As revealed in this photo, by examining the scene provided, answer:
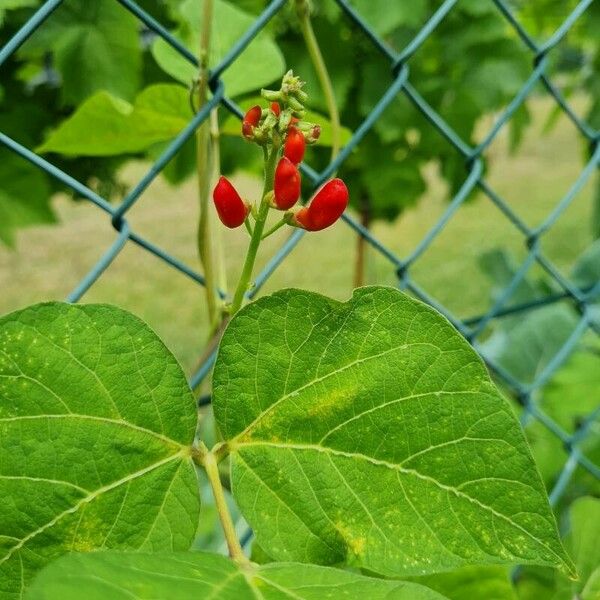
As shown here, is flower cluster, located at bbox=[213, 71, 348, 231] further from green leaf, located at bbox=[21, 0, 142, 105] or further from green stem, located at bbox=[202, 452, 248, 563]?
green leaf, located at bbox=[21, 0, 142, 105]

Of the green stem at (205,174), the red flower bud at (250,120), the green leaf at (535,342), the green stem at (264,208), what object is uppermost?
the green leaf at (535,342)

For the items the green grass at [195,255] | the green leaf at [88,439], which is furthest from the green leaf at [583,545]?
the green grass at [195,255]

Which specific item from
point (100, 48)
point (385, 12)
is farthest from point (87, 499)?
point (385, 12)

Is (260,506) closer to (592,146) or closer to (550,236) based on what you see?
(592,146)

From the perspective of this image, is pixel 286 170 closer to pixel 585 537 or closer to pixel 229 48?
pixel 229 48

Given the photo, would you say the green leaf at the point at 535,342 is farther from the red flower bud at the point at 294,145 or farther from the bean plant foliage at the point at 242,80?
the red flower bud at the point at 294,145

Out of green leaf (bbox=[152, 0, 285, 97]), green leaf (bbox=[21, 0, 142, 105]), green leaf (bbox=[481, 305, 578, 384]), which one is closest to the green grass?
green leaf (bbox=[481, 305, 578, 384])
